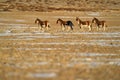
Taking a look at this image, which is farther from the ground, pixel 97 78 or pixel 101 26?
pixel 97 78

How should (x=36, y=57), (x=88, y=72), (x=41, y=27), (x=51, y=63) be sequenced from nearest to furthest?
(x=88, y=72) → (x=51, y=63) → (x=36, y=57) → (x=41, y=27)

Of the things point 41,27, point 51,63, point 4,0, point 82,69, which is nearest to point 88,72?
point 82,69

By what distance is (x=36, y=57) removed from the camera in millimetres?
15578

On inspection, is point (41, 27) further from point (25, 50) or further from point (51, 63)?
point (51, 63)

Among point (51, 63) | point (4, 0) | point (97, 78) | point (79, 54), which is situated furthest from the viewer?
point (4, 0)

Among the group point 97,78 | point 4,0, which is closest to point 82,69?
point 97,78

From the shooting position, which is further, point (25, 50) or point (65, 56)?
point (25, 50)

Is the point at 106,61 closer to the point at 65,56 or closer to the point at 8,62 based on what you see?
the point at 65,56

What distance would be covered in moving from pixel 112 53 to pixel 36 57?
3750 millimetres

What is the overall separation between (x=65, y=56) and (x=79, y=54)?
93 centimetres

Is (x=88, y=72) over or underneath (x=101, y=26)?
A: over

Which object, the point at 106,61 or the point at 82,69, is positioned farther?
the point at 106,61

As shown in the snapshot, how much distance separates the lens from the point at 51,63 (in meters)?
13.9

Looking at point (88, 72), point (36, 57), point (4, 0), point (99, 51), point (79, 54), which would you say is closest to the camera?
point (88, 72)
